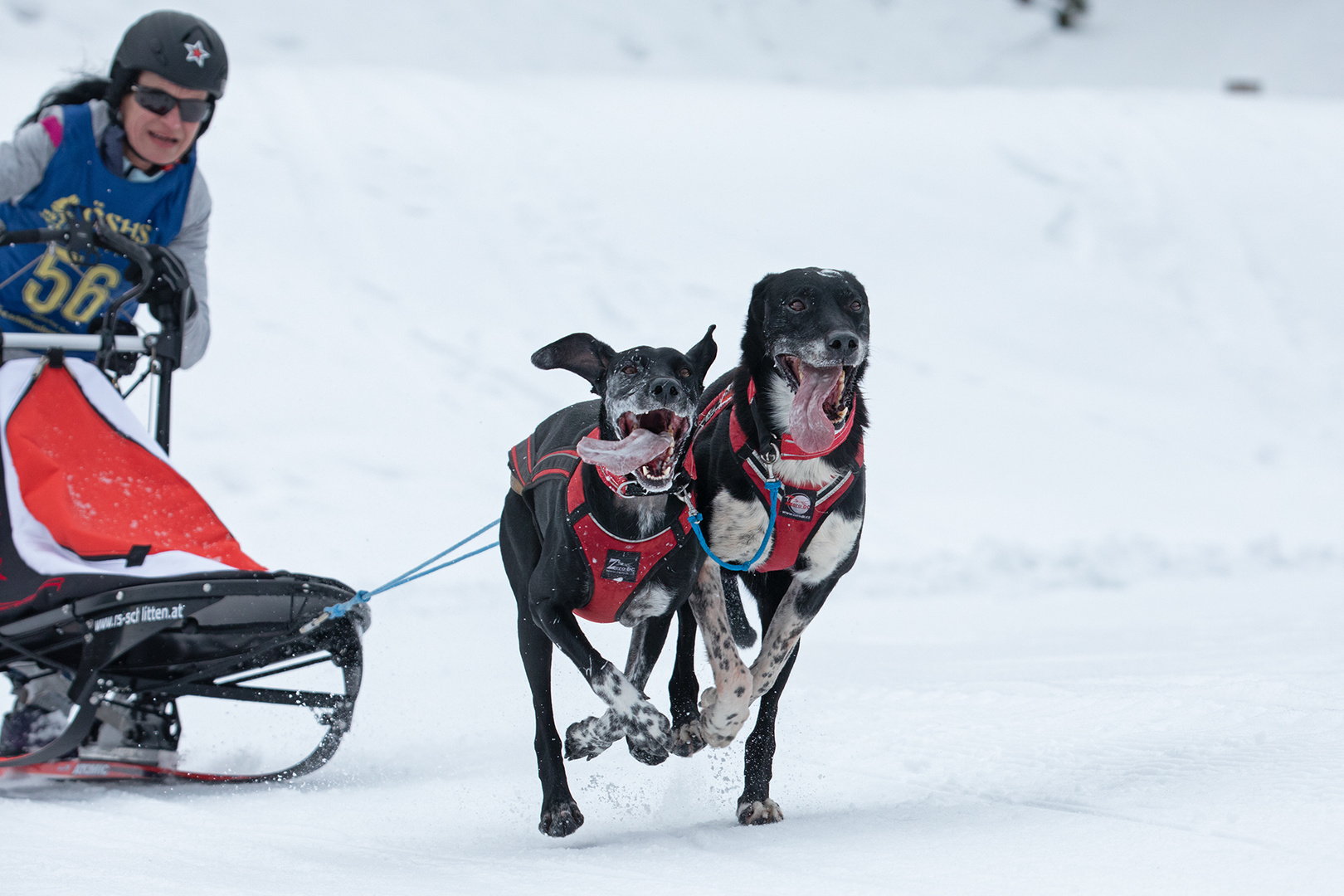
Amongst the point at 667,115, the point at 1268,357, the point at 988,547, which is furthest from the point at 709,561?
the point at 667,115

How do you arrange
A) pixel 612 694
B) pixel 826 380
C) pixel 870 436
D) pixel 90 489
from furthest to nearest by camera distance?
pixel 870 436 → pixel 90 489 → pixel 826 380 → pixel 612 694

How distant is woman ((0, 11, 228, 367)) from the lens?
4035mm

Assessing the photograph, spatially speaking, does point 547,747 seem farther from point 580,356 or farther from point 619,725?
point 580,356

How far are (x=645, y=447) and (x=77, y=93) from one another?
2.46 metres

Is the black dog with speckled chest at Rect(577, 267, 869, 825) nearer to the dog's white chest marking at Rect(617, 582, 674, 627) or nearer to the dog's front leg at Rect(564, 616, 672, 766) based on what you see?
the dog's front leg at Rect(564, 616, 672, 766)

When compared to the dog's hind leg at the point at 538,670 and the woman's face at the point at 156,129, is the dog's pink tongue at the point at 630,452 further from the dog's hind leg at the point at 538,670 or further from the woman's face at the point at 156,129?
the woman's face at the point at 156,129

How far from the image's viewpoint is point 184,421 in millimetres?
8242

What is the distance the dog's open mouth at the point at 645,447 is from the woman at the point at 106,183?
181 centimetres

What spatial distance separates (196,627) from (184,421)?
4823 millimetres

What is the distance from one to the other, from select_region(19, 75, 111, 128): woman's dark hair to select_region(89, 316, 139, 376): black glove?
672 millimetres

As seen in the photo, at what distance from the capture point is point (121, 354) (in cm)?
418

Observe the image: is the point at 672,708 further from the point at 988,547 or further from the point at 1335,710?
the point at 988,547

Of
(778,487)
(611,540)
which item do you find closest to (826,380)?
(778,487)

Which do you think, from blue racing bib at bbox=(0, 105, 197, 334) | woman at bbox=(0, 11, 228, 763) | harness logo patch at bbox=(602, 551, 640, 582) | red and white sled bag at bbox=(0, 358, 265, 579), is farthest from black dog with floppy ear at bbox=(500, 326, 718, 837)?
blue racing bib at bbox=(0, 105, 197, 334)
